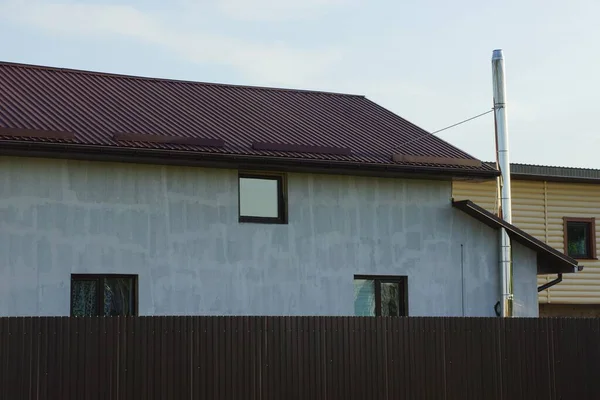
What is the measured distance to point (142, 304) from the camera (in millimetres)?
19094

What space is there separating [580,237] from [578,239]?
8 cm

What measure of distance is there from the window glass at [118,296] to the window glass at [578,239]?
50.7 ft

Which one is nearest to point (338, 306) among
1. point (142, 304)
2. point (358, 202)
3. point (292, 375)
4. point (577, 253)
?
point (358, 202)

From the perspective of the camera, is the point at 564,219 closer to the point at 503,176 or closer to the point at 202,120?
the point at 503,176

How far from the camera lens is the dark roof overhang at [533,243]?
72.4 feet

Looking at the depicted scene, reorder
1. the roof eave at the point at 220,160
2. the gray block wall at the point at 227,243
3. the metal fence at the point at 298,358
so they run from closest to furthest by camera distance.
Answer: the metal fence at the point at 298,358 → the roof eave at the point at 220,160 → the gray block wall at the point at 227,243

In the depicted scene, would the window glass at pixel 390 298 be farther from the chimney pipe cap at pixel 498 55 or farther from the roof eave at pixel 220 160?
the chimney pipe cap at pixel 498 55

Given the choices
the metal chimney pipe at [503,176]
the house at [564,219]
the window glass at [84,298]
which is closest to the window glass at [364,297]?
the metal chimney pipe at [503,176]

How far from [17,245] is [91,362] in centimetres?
455

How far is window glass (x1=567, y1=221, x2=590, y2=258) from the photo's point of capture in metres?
30.9

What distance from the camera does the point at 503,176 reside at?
76.0 ft

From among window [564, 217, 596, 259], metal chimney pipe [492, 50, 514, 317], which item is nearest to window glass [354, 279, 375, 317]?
metal chimney pipe [492, 50, 514, 317]

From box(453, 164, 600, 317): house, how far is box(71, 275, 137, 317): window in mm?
13281

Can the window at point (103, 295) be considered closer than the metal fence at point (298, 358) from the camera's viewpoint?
No
